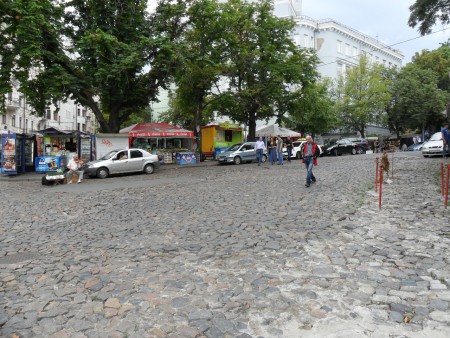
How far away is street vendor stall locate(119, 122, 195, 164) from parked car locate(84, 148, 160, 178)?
4287mm

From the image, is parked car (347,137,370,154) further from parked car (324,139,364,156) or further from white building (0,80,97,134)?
white building (0,80,97,134)

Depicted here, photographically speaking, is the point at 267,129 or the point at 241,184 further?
the point at 267,129

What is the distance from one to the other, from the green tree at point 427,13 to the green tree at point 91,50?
12342mm

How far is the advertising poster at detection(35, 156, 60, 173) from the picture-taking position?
22938 millimetres

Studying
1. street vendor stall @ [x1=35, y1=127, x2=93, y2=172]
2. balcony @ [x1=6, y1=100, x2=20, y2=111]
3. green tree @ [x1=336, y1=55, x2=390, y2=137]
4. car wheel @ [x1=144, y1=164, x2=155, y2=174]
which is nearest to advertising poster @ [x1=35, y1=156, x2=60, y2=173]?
street vendor stall @ [x1=35, y1=127, x2=93, y2=172]

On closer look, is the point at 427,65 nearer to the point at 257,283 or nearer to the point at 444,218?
the point at 444,218

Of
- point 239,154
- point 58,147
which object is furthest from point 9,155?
point 239,154

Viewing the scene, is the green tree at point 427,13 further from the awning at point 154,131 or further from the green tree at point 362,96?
the green tree at point 362,96

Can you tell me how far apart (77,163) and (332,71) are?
152ft

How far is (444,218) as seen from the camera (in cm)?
761

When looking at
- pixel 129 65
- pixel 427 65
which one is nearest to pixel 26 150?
pixel 129 65

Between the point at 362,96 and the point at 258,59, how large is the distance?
23163 mm

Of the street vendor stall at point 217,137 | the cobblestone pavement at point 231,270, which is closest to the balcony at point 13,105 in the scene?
the street vendor stall at point 217,137

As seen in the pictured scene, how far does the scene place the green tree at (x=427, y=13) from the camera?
16312mm
